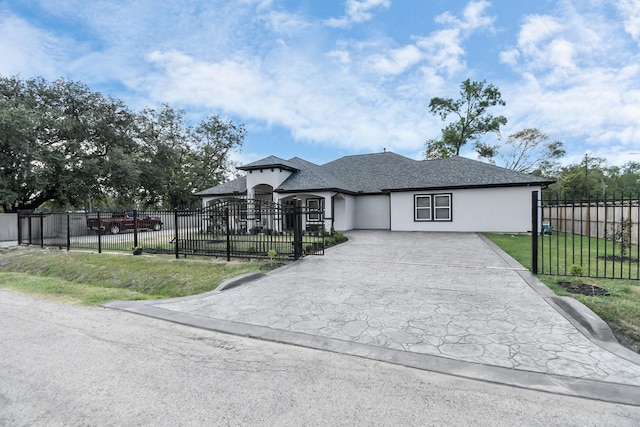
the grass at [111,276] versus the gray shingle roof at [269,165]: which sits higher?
the gray shingle roof at [269,165]

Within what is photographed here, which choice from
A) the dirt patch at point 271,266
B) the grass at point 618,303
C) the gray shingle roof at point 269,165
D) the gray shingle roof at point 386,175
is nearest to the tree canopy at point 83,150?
the gray shingle roof at point 386,175

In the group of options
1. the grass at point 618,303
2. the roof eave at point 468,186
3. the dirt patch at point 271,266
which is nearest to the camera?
the grass at point 618,303

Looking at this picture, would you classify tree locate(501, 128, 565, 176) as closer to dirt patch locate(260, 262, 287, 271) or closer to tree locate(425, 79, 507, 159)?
tree locate(425, 79, 507, 159)

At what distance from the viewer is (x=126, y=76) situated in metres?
15.9

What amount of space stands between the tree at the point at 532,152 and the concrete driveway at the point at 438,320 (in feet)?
105

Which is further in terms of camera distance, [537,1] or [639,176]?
[639,176]

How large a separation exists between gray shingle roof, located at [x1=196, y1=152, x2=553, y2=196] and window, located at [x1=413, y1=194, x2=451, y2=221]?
24.5 inches

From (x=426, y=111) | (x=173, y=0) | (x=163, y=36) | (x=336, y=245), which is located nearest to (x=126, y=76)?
(x=163, y=36)

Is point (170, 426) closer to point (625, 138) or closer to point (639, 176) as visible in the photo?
point (625, 138)

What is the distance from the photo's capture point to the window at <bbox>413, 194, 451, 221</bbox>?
17625mm

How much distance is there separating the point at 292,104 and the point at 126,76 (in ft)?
29.0

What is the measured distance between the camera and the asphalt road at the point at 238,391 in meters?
2.47

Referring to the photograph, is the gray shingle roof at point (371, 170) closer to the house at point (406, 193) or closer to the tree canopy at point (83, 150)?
the house at point (406, 193)

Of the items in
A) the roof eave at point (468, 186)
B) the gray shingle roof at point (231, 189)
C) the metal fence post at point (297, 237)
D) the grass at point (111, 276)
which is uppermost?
the gray shingle roof at point (231, 189)
